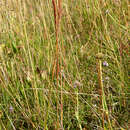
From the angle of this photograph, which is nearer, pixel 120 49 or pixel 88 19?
pixel 120 49

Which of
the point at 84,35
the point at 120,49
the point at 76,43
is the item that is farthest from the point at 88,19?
the point at 120,49

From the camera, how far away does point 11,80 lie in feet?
3.89

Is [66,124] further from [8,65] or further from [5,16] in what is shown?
[5,16]

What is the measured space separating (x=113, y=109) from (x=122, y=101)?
0.25 ft

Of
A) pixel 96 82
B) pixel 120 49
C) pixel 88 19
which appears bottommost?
pixel 96 82

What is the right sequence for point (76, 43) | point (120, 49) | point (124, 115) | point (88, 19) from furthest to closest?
point (88, 19)
point (76, 43)
point (120, 49)
point (124, 115)

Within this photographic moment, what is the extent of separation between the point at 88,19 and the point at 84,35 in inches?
5.1

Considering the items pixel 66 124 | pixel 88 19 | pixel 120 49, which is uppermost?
pixel 88 19

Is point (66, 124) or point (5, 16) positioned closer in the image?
point (66, 124)

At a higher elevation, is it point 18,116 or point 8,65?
point 8,65

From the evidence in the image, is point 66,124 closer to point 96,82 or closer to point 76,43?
Result: point 96,82

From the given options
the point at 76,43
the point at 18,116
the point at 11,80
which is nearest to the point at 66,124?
the point at 18,116

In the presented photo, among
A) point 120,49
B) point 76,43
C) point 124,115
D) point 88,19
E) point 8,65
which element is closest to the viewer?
point 124,115

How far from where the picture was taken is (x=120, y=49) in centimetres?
113
